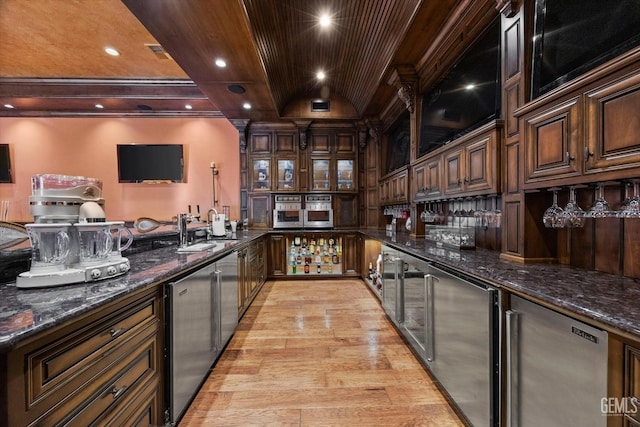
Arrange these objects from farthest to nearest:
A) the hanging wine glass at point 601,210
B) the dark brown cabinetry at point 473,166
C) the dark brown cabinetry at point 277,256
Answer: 1. the dark brown cabinetry at point 277,256
2. the dark brown cabinetry at point 473,166
3. the hanging wine glass at point 601,210

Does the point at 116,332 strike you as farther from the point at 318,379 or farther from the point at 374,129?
the point at 374,129

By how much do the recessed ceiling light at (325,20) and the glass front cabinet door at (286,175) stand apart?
8.34 feet

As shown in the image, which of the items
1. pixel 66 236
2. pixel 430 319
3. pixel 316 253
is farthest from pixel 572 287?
pixel 316 253

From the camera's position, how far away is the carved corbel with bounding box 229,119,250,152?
5.16m

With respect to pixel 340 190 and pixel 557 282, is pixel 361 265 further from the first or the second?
pixel 557 282

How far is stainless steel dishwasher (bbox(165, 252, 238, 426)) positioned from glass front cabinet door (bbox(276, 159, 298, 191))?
118 inches

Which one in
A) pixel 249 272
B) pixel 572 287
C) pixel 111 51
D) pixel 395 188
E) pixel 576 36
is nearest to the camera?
pixel 572 287

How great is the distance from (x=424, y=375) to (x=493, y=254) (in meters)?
1.08

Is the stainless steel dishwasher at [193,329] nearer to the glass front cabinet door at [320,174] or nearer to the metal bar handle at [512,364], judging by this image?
the metal bar handle at [512,364]

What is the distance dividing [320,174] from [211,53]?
9.75 ft

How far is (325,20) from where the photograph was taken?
3188 mm

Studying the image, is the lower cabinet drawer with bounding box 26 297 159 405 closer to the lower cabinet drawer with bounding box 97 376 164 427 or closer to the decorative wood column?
the lower cabinet drawer with bounding box 97 376 164 427

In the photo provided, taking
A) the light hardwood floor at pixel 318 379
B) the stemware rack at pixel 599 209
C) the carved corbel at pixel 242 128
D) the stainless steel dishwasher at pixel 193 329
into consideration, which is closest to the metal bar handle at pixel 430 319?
the light hardwood floor at pixel 318 379

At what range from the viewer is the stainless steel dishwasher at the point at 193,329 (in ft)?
4.92
